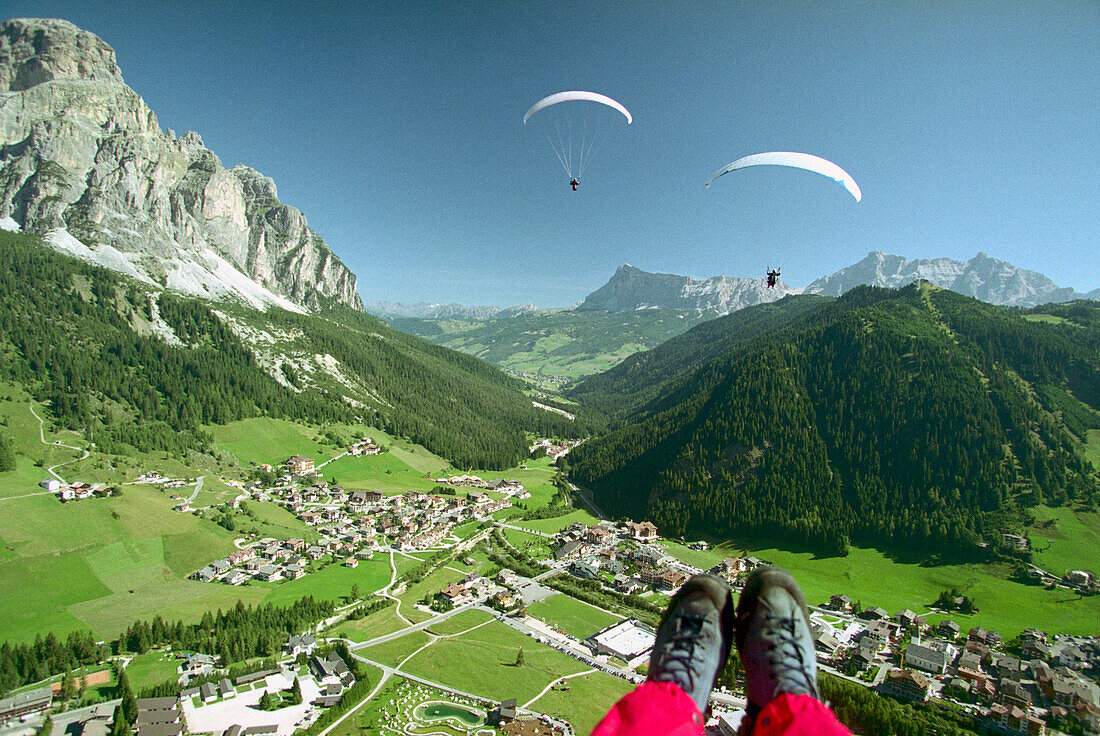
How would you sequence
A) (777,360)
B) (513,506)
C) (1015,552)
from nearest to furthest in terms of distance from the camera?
(1015,552) → (513,506) → (777,360)

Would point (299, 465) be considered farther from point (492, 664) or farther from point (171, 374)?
point (492, 664)

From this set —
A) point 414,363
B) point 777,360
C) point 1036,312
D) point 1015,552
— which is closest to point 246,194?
point 414,363

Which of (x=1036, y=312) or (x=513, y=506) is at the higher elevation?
(x=1036, y=312)

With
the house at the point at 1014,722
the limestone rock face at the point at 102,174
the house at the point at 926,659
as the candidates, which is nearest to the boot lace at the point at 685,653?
the house at the point at 1014,722

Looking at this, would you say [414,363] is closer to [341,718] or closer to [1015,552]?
[341,718]

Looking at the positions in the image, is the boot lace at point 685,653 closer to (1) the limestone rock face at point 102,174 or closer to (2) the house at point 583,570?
(2) the house at point 583,570

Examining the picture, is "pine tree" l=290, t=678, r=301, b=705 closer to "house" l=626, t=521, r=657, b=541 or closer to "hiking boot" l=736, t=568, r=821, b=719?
"hiking boot" l=736, t=568, r=821, b=719
